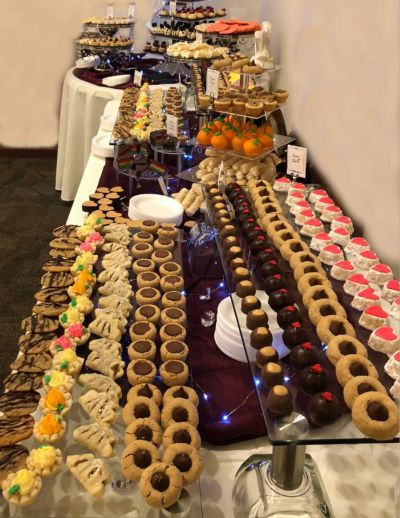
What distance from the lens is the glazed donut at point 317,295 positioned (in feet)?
4.50

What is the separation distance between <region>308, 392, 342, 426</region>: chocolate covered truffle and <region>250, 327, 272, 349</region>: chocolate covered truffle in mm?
203

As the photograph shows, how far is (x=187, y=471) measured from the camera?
110cm

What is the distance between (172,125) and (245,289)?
1.37 m

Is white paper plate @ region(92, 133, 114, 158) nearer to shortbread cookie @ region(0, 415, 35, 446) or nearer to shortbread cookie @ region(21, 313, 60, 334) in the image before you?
shortbread cookie @ region(21, 313, 60, 334)

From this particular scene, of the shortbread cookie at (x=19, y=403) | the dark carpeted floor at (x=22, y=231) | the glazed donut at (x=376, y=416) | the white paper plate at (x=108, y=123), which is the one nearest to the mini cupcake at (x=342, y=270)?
the glazed donut at (x=376, y=416)

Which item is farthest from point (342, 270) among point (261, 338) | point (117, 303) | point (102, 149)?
point (102, 149)

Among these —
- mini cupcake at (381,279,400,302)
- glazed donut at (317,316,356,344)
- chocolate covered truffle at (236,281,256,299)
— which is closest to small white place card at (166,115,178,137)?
chocolate covered truffle at (236,281,256,299)

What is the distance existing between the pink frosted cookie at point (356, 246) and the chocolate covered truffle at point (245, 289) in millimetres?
398

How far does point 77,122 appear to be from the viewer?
4.13 m

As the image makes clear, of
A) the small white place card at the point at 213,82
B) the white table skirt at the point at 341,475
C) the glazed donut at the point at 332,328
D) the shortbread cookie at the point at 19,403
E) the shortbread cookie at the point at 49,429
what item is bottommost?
the white table skirt at the point at 341,475

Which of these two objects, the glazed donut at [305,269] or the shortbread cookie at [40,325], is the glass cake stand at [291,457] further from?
the shortbread cookie at [40,325]

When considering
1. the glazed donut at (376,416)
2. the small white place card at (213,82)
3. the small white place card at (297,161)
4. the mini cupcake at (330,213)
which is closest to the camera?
the glazed donut at (376,416)

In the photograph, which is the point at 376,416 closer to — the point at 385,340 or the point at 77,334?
the point at 385,340

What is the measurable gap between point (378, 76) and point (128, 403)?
4.04ft
